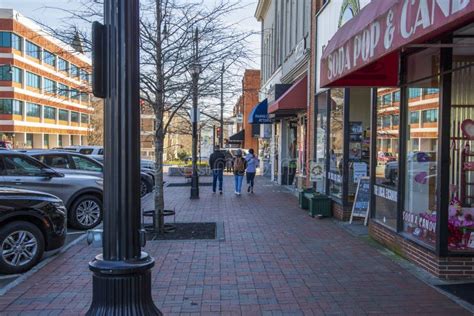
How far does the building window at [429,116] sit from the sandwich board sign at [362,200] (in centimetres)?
355

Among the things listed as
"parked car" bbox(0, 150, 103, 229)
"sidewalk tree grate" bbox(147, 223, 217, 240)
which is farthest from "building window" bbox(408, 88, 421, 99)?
"parked car" bbox(0, 150, 103, 229)

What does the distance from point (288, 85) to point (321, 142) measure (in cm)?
580

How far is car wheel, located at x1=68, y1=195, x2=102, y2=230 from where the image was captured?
11023mm

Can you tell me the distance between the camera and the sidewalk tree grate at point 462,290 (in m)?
5.78

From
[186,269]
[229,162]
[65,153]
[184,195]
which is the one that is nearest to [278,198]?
[184,195]

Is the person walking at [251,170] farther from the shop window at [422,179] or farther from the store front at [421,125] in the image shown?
the shop window at [422,179]

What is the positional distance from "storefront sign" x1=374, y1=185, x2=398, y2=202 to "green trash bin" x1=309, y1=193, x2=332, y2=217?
2852 mm

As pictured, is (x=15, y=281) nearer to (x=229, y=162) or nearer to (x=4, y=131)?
(x=229, y=162)

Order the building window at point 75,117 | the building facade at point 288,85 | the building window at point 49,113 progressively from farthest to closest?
the building window at point 75,117, the building window at point 49,113, the building facade at point 288,85

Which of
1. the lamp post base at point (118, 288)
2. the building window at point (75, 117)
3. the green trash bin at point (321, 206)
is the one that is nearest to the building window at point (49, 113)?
the building window at point (75, 117)

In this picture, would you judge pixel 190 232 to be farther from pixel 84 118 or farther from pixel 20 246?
pixel 84 118

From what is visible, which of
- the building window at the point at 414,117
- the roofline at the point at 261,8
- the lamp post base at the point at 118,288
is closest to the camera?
the lamp post base at the point at 118,288

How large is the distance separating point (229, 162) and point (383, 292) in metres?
28.8

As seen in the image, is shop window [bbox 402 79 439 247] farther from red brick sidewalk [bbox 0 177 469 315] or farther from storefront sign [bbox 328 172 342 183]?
storefront sign [bbox 328 172 342 183]
